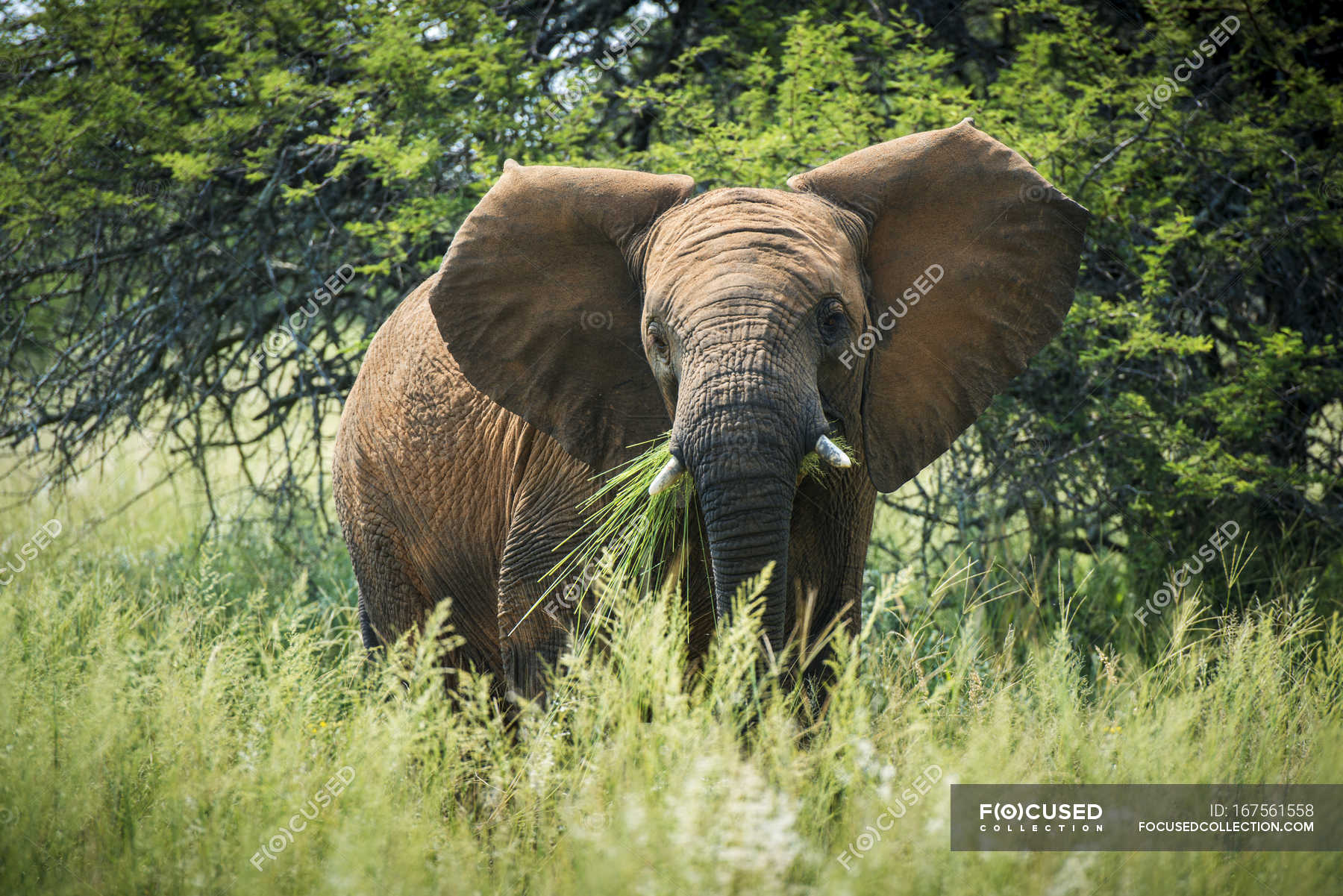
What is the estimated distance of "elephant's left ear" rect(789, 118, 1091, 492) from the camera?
3912mm

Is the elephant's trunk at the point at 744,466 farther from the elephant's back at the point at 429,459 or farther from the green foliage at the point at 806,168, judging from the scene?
the green foliage at the point at 806,168

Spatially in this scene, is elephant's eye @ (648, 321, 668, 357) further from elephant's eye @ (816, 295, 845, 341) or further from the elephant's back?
the elephant's back

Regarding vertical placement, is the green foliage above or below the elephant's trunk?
above

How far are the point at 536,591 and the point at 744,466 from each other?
120 cm

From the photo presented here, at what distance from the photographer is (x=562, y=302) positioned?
13.2 feet

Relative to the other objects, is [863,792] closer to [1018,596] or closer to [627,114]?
[1018,596]

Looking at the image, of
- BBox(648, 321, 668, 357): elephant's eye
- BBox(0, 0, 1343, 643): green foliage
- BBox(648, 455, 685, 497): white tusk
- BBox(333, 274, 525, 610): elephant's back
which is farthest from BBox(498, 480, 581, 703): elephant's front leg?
BBox(0, 0, 1343, 643): green foliage

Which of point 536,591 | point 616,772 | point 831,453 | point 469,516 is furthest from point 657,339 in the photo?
point 469,516

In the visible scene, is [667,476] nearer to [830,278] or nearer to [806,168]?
[830,278]

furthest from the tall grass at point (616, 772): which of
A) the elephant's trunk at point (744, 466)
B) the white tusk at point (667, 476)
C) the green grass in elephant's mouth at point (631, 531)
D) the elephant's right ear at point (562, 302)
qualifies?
the elephant's right ear at point (562, 302)

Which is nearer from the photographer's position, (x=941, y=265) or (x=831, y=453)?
(x=831, y=453)

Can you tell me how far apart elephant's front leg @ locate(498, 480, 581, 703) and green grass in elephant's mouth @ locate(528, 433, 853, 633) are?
0.03 m

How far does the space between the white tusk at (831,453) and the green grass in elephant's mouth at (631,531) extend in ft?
0.52

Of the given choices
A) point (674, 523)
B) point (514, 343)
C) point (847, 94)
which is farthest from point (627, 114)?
point (674, 523)
